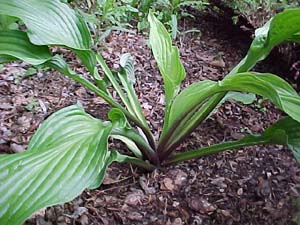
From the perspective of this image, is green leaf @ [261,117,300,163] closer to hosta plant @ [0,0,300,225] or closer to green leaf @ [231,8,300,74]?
hosta plant @ [0,0,300,225]

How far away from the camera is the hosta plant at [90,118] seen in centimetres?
104

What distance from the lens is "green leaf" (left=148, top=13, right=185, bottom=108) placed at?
4.68 ft

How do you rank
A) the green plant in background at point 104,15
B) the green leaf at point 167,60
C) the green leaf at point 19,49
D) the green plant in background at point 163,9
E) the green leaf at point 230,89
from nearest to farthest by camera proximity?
the green leaf at point 230,89
the green leaf at point 19,49
the green leaf at point 167,60
the green plant in background at point 104,15
the green plant in background at point 163,9

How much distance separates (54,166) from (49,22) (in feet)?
1.57

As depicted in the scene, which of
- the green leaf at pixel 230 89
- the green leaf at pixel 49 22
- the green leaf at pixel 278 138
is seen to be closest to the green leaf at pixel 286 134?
the green leaf at pixel 278 138

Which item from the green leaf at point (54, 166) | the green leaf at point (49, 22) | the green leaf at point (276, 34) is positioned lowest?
the green leaf at point (54, 166)

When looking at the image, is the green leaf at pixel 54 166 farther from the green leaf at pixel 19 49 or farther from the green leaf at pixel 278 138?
the green leaf at pixel 278 138

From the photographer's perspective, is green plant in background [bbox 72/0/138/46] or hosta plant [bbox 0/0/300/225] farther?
green plant in background [bbox 72/0/138/46]

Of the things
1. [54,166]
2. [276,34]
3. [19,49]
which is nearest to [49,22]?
[19,49]

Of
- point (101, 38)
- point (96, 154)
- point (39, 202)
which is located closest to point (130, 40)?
point (101, 38)

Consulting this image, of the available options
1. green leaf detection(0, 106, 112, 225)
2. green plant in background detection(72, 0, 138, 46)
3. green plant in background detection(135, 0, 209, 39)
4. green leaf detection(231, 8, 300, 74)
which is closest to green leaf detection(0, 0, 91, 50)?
green leaf detection(0, 106, 112, 225)

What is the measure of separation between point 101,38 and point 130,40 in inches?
8.4

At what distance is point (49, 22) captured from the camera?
1.37 m

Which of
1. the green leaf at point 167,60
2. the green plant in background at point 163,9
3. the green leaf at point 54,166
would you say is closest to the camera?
the green leaf at point 54,166
